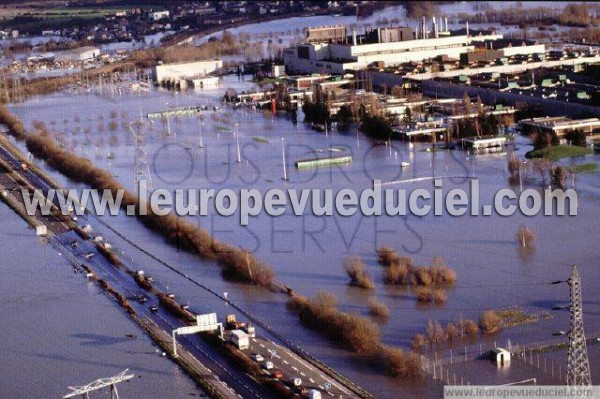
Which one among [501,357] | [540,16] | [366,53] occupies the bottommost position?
[540,16]

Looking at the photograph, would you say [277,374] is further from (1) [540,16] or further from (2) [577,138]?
(1) [540,16]

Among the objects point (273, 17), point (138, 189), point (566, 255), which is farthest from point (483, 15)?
point (566, 255)

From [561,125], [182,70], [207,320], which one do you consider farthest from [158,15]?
[207,320]

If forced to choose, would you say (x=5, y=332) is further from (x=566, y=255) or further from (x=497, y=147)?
(x=497, y=147)

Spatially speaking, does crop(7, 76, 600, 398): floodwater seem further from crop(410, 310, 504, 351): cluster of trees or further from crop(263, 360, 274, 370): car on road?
crop(263, 360, 274, 370): car on road

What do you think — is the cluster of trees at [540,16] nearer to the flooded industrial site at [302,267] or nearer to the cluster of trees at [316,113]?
the cluster of trees at [316,113]

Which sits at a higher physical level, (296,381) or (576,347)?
(576,347)
